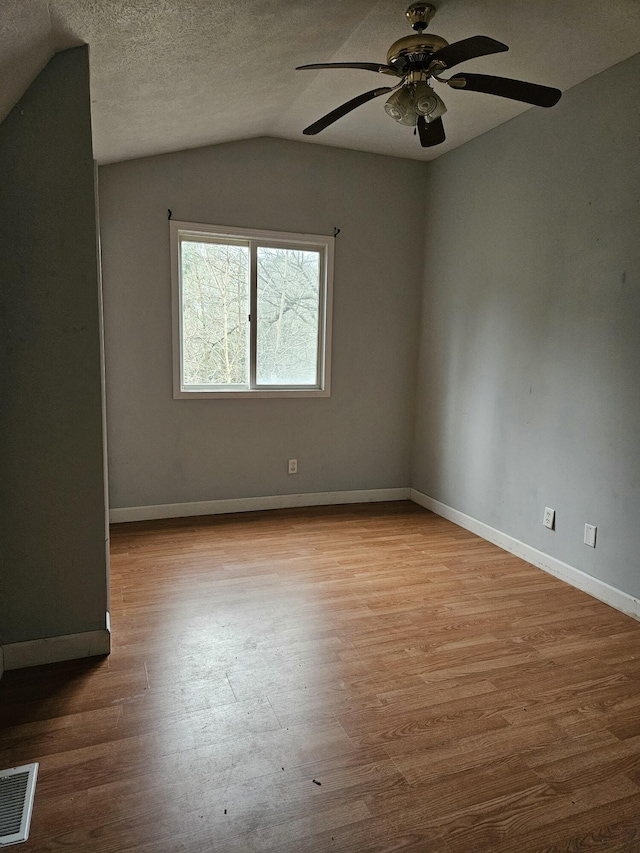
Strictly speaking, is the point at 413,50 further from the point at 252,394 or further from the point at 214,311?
the point at 252,394

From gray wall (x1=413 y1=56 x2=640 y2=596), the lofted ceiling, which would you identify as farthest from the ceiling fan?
gray wall (x1=413 y1=56 x2=640 y2=596)

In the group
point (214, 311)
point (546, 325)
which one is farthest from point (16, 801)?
point (546, 325)

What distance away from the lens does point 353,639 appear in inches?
96.0

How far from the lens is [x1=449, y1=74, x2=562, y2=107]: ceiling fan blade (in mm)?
2072

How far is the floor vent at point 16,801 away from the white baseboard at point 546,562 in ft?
8.79

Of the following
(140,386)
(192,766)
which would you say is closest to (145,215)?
(140,386)

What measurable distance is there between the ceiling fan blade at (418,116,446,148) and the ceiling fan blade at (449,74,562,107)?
0.28 metres

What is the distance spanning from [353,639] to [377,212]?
3291 mm

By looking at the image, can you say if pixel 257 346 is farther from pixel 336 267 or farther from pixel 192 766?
pixel 192 766

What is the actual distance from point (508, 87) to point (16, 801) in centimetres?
294

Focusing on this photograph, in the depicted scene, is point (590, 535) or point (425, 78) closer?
point (425, 78)

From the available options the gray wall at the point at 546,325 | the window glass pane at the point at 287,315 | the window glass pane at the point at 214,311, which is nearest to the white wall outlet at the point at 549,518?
the gray wall at the point at 546,325

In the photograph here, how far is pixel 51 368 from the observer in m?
2.09

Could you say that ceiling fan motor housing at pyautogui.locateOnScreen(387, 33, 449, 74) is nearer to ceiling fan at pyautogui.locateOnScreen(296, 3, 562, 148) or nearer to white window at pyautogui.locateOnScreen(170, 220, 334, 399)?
ceiling fan at pyautogui.locateOnScreen(296, 3, 562, 148)
